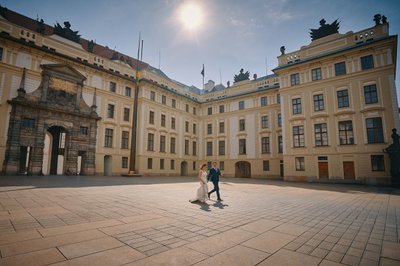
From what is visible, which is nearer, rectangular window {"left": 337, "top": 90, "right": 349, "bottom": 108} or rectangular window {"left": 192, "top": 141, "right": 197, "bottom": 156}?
rectangular window {"left": 337, "top": 90, "right": 349, "bottom": 108}

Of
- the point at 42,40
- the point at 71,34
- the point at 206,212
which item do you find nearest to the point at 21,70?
the point at 42,40

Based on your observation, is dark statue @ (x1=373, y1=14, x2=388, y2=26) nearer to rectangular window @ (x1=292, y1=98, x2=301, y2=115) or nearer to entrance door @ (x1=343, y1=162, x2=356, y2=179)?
rectangular window @ (x1=292, y1=98, x2=301, y2=115)

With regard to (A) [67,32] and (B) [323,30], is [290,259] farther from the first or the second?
(A) [67,32]

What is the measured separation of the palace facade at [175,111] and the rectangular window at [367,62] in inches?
4.0

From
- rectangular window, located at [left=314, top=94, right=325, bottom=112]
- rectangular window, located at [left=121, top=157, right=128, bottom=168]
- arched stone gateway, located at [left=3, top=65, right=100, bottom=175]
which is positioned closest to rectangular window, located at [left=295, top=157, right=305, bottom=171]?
rectangular window, located at [left=314, top=94, right=325, bottom=112]

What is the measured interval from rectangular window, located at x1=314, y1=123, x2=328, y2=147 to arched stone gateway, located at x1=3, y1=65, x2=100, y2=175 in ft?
92.7

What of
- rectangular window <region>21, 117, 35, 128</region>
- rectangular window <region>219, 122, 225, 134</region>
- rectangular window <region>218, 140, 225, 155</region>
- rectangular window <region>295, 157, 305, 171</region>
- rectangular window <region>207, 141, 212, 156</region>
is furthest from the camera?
rectangular window <region>207, 141, 212, 156</region>

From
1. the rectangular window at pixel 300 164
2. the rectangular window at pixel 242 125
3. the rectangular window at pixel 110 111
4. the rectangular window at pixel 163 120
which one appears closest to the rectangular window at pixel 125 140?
the rectangular window at pixel 110 111

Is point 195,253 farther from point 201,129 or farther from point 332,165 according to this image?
point 201,129

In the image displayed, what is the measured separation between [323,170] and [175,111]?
24.5 meters

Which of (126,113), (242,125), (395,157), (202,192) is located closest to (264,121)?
(242,125)

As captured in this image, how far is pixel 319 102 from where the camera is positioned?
25984mm

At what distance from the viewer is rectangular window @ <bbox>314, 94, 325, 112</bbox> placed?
25.8 m

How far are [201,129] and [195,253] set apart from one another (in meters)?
38.8
